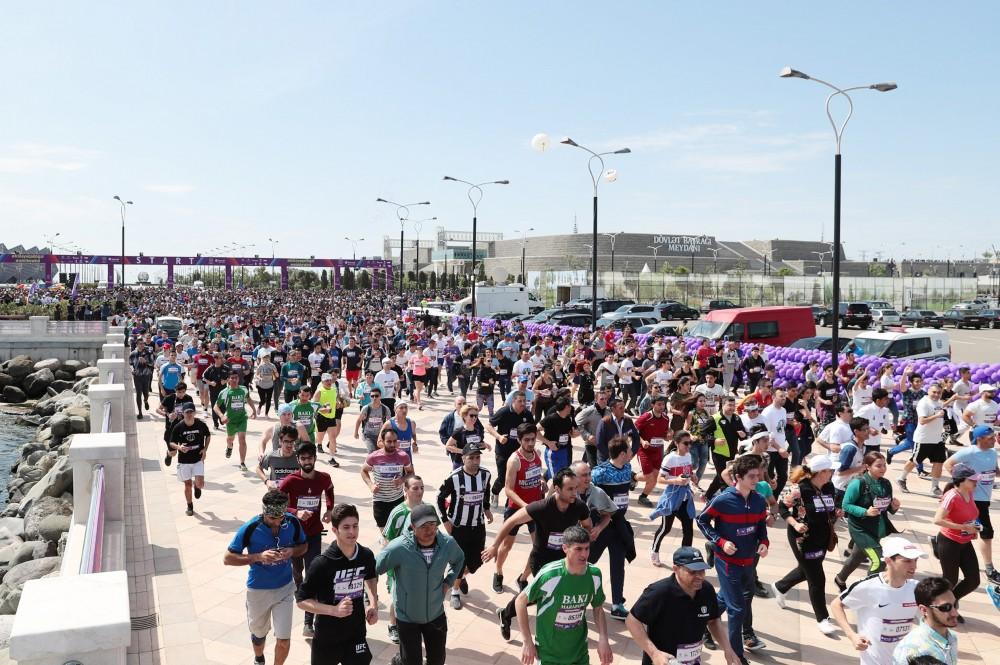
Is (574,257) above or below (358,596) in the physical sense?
above

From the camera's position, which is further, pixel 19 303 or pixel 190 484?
pixel 19 303

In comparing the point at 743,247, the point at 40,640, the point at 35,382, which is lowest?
the point at 35,382

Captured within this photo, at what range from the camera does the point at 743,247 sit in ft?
472

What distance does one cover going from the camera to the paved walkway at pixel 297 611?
6.49m

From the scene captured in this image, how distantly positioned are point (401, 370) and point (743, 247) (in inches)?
5233

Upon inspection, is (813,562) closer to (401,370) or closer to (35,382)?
(401,370)

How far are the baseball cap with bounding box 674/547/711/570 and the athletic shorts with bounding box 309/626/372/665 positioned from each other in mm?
2155

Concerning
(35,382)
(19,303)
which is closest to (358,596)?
(35,382)

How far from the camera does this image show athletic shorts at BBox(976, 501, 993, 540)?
7.61 m

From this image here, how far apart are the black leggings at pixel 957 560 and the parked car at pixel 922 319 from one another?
148ft

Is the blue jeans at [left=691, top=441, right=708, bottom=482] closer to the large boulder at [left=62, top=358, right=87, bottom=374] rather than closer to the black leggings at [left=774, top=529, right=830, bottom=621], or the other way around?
the black leggings at [left=774, top=529, right=830, bottom=621]

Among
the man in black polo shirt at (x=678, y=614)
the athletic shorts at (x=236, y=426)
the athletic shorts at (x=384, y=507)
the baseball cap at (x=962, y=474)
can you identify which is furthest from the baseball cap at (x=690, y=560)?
the athletic shorts at (x=236, y=426)

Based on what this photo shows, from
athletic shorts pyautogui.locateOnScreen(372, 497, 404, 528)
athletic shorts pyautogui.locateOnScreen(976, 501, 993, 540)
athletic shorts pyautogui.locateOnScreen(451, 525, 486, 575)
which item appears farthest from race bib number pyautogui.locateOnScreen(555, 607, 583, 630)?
athletic shorts pyautogui.locateOnScreen(976, 501, 993, 540)

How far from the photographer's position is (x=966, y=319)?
1889 inches
